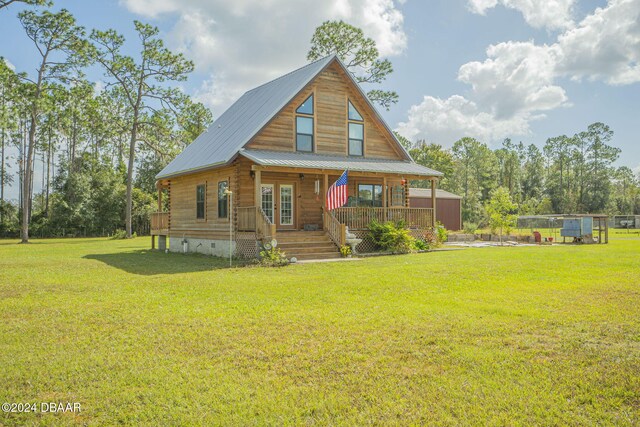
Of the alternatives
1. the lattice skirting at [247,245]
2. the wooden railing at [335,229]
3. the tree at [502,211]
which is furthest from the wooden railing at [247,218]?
the tree at [502,211]

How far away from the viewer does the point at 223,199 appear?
1909 cm

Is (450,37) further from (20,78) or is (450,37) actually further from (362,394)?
(20,78)

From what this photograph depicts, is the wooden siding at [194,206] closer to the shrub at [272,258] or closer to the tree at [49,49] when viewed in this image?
the shrub at [272,258]

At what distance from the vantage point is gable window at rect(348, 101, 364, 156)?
21.2m

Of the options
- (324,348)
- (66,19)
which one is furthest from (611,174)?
(324,348)

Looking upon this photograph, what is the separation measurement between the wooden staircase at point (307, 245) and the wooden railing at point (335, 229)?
8.2 inches

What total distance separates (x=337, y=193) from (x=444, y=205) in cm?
2279

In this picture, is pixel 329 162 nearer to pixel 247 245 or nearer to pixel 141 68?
pixel 247 245

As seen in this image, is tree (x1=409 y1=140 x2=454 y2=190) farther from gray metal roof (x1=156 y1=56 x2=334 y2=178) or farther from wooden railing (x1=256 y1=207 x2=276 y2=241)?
wooden railing (x1=256 y1=207 x2=276 y2=241)

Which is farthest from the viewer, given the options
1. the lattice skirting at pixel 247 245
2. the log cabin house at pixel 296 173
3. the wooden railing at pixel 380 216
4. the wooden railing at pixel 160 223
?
the wooden railing at pixel 160 223

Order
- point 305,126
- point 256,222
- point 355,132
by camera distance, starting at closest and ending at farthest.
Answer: point 256,222, point 305,126, point 355,132

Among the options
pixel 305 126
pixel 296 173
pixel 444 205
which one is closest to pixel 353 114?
pixel 305 126

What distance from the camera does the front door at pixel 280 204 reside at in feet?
62.7

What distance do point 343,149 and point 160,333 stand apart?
15.5 metres
